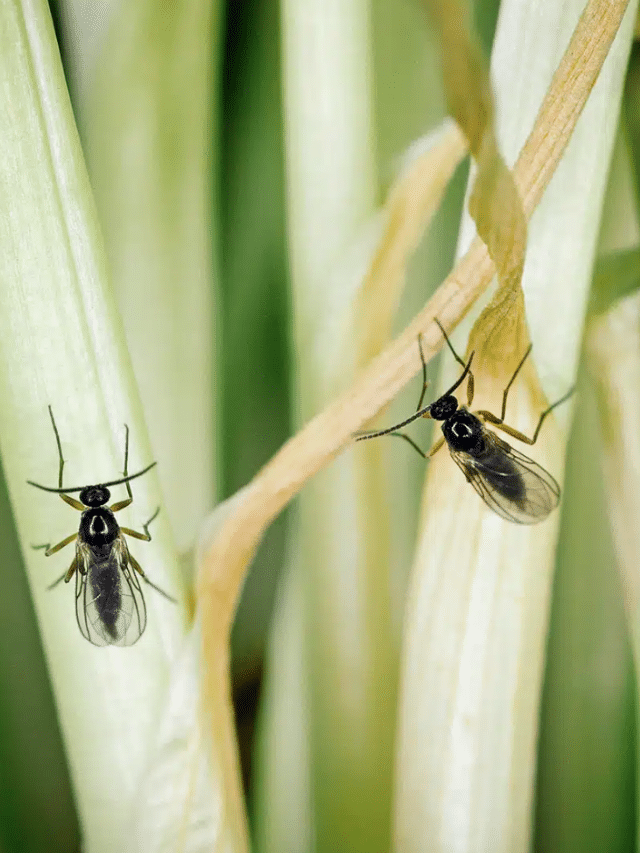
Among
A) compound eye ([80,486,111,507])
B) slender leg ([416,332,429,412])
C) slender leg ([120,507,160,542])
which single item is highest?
slender leg ([416,332,429,412])

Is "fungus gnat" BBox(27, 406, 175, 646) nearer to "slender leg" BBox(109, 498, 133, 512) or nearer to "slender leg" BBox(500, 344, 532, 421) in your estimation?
"slender leg" BBox(109, 498, 133, 512)

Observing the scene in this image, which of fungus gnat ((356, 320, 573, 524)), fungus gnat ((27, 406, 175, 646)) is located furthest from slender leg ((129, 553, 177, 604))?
fungus gnat ((356, 320, 573, 524))

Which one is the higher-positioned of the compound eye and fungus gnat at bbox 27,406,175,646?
the compound eye

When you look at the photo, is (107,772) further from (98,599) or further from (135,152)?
(135,152)

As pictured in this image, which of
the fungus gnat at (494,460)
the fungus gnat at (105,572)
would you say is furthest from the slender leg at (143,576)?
the fungus gnat at (494,460)

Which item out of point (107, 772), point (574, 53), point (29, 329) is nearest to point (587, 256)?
point (574, 53)

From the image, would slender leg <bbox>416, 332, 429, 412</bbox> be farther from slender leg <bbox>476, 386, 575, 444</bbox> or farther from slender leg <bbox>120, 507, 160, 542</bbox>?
slender leg <bbox>120, 507, 160, 542</bbox>
